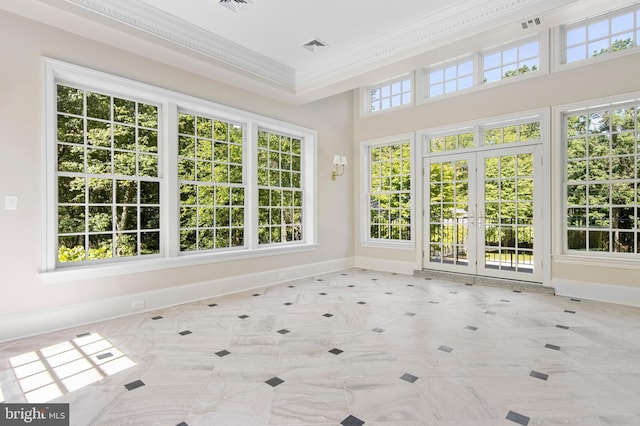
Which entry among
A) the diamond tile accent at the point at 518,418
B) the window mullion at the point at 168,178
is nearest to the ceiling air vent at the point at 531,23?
the diamond tile accent at the point at 518,418

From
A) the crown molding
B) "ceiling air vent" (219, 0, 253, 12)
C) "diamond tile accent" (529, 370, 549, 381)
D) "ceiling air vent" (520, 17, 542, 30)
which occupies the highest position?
"ceiling air vent" (219, 0, 253, 12)

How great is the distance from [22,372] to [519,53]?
7089 millimetres

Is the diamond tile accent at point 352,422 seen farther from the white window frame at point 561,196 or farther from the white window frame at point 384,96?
the white window frame at point 384,96

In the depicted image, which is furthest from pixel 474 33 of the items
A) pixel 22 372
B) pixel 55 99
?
pixel 22 372

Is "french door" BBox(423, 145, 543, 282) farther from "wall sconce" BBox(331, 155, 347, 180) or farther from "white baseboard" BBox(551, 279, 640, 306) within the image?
"wall sconce" BBox(331, 155, 347, 180)

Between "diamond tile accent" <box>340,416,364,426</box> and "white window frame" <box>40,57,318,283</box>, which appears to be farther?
"white window frame" <box>40,57,318,283</box>

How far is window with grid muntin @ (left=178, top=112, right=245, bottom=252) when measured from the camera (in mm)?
4602

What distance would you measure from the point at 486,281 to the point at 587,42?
3726 millimetres

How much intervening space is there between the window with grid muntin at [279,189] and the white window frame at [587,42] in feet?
14.0

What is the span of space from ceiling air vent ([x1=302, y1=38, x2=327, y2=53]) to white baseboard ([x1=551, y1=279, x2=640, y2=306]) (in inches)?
186

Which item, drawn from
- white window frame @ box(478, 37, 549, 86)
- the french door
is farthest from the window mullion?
white window frame @ box(478, 37, 549, 86)

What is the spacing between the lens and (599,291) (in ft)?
14.6

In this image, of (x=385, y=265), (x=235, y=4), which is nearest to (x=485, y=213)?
(x=385, y=265)

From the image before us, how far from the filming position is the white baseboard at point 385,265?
6282 mm
